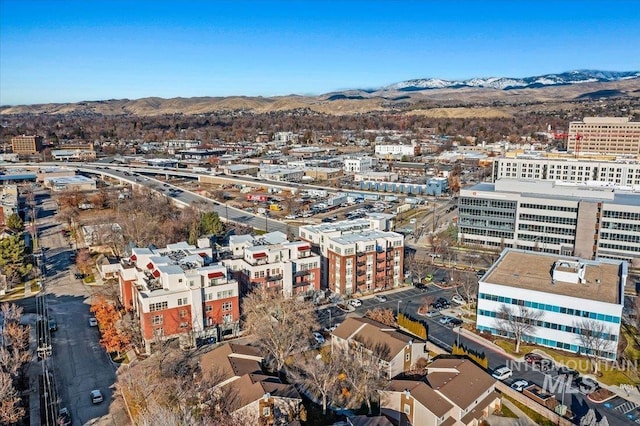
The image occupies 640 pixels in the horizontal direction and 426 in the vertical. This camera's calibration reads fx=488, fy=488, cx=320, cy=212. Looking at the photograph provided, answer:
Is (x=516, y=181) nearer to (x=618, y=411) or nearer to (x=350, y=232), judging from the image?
(x=350, y=232)

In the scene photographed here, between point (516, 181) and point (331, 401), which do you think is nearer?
point (331, 401)

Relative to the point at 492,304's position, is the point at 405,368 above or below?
below

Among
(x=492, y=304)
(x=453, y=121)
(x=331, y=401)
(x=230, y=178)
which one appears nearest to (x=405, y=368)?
(x=331, y=401)

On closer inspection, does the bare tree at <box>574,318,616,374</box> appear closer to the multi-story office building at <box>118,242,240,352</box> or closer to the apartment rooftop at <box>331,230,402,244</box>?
the apartment rooftop at <box>331,230,402,244</box>

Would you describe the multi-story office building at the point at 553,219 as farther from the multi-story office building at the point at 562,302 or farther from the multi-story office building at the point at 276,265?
the multi-story office building at the point at 276,265

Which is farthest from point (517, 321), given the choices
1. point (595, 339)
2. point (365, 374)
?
point (365, 374)

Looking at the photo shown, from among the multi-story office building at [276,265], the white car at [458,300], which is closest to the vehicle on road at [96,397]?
the multi-story office building at [276,265]
